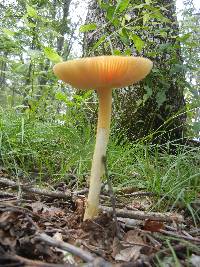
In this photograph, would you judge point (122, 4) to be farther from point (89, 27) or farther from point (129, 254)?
point (129, 254)

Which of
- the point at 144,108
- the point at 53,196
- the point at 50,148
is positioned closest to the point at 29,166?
the point at 50,148

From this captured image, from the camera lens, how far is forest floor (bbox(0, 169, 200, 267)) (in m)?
1.17

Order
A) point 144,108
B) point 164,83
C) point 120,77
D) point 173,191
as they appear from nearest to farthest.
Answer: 1. point 120,77
2. point 173,191
3. point 164,83
4. point 144,108

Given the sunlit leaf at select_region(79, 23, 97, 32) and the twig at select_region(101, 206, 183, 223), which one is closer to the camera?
the twig at select_region(101, 206, 183, 223)

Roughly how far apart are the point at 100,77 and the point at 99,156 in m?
0.38

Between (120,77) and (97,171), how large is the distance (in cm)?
46

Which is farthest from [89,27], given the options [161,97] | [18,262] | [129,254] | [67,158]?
[18,262]

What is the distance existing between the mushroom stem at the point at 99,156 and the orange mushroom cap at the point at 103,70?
0.26ft

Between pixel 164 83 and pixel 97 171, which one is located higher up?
pixel 164 83

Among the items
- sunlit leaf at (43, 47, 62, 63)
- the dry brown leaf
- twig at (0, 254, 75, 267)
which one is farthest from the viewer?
sunlit leaf at (43, 47, 62, 63)

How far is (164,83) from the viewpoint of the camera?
3.28 m

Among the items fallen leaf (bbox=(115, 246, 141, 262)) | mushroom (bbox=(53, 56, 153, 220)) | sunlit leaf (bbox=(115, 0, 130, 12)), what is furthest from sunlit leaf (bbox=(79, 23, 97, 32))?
fallen leaf (bbox=(115, 246, 141, 262))

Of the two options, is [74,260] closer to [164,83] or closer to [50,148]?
[50,148]

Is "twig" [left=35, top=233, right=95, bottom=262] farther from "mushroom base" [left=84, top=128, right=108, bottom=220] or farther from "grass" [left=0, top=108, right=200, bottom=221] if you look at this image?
"grass" [left=0, top=108, right=200, bottom=221]
